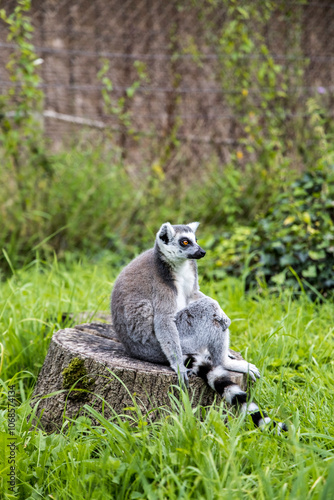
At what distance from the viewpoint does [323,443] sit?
214cm

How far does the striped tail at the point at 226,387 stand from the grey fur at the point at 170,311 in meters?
0.05

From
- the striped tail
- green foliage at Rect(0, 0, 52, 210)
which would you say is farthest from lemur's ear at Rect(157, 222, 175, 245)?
green foliage at Rect(0, 0, 52, 210)

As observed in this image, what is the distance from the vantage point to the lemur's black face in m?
2.56

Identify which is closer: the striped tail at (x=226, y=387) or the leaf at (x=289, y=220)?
the striped tail at (x=226, y=387)

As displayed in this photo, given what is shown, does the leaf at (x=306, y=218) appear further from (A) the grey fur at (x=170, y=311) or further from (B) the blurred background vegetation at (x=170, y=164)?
(A) the grey fur at (x=170, y=311)

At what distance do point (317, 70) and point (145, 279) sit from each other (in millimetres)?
4915

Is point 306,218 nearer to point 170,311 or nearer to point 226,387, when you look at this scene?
point 170,311

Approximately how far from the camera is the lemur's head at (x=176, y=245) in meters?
2.58

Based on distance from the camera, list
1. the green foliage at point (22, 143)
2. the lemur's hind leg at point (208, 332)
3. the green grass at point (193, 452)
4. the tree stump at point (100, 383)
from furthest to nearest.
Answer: the green foliage at point (22, 143) → the lemur's hind leg at point (208, 332) → the tree stump at point (100, 383) → the green grass at point (193, 452)

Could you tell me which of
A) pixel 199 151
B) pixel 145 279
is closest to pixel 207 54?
pixel 199 151

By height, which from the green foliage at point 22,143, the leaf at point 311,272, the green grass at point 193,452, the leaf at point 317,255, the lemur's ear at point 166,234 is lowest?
the green grass at point 193,452

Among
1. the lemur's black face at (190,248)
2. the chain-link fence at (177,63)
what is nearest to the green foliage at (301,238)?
the chain-link fence at (177,63)

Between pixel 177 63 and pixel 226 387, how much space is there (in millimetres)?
4828

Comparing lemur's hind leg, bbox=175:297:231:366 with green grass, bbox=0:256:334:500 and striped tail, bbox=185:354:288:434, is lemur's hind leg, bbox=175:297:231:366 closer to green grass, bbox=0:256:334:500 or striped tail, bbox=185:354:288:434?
striped tail, bbox=185:354:288:434
